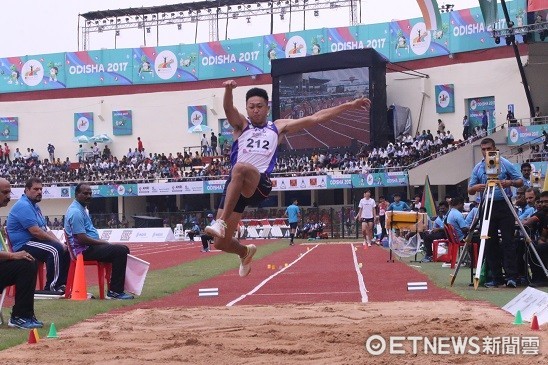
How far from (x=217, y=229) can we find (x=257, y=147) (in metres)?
0.98

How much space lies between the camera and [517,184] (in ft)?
41.4

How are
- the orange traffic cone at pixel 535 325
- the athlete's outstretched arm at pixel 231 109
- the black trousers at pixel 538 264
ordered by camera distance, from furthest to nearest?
the black trousers at pixel 538 264, the athlete's outstretched arm at pixel 231 109, the orange traffic cone at pixel 535 325

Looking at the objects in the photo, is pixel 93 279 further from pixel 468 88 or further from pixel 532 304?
pixel 468 88

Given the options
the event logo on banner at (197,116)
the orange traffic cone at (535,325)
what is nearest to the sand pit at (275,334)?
the orange traffic cone at (535,325)

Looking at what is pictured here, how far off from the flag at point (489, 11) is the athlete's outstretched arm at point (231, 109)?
26941 millimetres

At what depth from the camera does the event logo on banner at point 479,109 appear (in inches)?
1849

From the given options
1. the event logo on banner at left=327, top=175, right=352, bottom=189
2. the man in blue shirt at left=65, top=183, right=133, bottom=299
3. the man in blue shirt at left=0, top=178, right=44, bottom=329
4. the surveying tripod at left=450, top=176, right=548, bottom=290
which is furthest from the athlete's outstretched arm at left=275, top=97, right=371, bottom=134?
the event logo on banner at left=327, top=175, right=352, bottom=189

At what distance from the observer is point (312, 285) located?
1510 cm

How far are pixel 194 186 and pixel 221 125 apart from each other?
7.35 metres

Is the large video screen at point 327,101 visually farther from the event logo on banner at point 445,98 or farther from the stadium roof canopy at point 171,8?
the stadium roof canopy at point 171,8

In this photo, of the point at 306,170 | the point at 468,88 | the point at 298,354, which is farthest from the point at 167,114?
the point at 298,354

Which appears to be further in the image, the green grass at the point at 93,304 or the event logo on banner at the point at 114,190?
the event logo on banner at the point at 114,190

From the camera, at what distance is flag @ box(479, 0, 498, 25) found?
118 feet

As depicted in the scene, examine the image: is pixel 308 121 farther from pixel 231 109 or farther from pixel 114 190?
pixel 114 190
